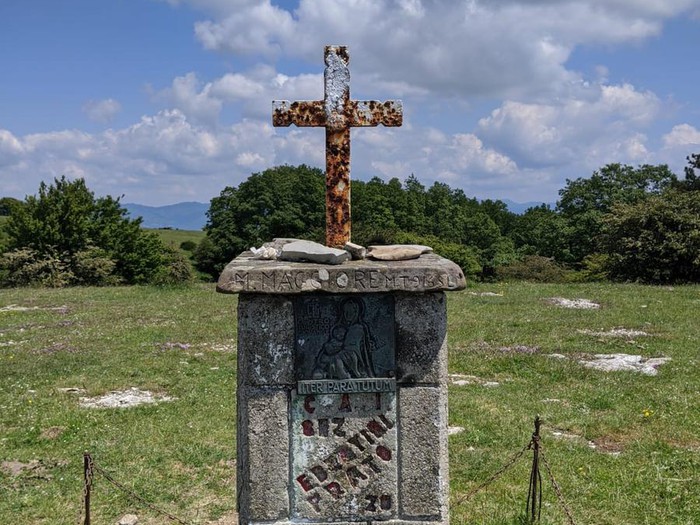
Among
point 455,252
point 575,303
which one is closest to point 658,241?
point 575,303

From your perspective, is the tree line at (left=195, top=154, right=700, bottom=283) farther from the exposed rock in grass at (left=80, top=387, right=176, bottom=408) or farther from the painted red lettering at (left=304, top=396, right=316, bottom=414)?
the painted red lettering at (left=304, top=396, right=316, bottom=414)

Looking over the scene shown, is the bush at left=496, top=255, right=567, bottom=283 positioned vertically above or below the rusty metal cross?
below

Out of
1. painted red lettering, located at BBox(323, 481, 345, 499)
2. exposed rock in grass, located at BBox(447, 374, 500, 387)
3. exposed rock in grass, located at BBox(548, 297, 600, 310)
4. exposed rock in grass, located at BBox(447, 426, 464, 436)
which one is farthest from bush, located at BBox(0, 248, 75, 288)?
painted red lettering, located at BBox(323, 481, 345, 499)

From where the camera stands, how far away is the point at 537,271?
54438 mm

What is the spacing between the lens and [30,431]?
34.7ft

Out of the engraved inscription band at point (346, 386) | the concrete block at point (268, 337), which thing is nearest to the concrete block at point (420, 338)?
the engraved inscription band at point (346, 386)

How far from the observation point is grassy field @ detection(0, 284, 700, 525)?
27.0 ft

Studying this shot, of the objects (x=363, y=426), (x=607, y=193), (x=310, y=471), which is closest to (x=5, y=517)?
(x=310, y=471)

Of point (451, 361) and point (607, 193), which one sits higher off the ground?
point (607, 193)

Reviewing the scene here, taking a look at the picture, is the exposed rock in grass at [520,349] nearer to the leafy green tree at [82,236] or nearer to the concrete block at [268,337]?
the concrete block at [268,337]

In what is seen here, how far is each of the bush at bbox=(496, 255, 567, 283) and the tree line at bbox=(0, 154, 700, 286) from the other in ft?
0.48

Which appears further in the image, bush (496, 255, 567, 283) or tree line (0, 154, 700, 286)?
bush (496, 255, 567, 283)

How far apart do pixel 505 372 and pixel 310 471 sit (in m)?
9.66

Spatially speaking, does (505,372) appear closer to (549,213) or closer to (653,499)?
(653,499)
